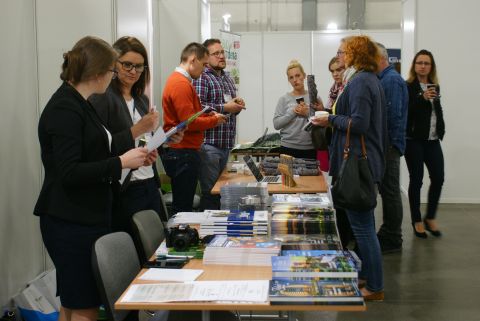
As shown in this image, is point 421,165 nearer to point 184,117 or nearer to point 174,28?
point 184,117

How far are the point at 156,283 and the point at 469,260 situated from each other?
3357mm

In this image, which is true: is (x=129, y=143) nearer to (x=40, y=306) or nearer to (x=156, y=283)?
(x=156, y=283)

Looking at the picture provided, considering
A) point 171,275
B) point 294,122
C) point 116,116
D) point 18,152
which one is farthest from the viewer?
point 294,122

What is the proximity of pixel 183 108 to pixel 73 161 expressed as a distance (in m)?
1.84

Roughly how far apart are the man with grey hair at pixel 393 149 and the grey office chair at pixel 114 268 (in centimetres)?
236

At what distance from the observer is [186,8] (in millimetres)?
6348

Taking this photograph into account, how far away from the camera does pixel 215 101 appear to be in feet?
14.8

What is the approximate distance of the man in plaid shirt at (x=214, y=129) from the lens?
14.4 feet

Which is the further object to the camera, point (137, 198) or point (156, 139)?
point (137, 198)

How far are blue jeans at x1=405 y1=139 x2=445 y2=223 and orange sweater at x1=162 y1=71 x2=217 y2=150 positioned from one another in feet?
6.86

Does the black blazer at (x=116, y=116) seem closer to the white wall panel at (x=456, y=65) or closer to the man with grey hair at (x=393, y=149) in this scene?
the man with grey hair at (x=393, y=149)

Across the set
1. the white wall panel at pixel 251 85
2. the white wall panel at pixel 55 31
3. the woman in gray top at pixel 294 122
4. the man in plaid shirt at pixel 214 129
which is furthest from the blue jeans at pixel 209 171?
the white wall panel at pixel 251 85

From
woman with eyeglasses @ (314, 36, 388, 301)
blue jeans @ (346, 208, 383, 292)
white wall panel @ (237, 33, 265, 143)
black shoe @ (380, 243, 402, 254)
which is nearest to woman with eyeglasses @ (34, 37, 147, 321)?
woman with eyeglasses @ (314, 36, 388, 301)

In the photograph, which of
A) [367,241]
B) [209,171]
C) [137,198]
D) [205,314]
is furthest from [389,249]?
[205,314]
